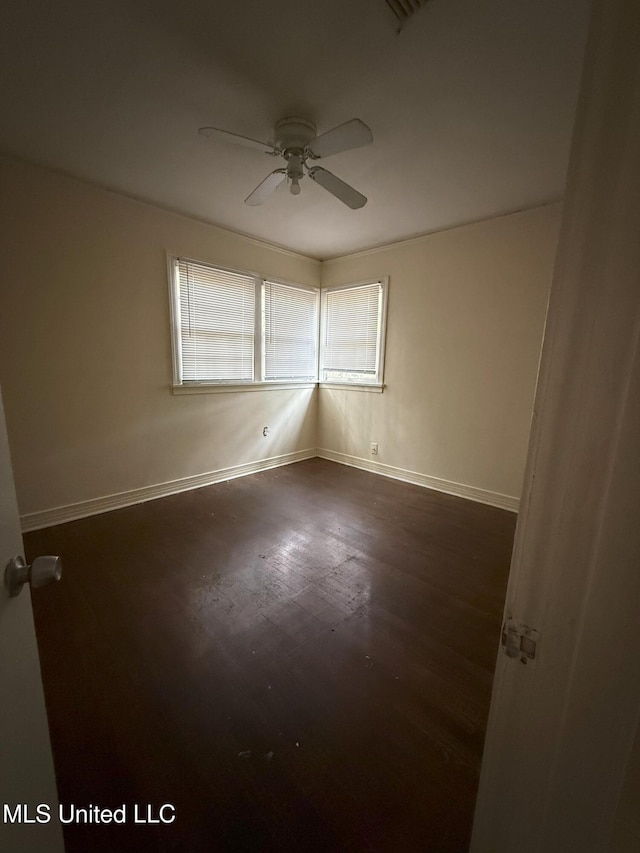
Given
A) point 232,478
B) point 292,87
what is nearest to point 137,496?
point 232,478

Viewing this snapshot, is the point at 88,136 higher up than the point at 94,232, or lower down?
higher up

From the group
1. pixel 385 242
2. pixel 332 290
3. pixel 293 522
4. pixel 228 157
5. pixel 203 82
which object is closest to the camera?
pixel 203 82

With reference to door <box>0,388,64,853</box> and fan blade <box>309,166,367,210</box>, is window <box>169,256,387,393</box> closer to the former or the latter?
fan blade <box>309,166,367,210</box>

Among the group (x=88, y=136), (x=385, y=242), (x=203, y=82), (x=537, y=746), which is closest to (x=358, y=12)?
(x=203, y=82)

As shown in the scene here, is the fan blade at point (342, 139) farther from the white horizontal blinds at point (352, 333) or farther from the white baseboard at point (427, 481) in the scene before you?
the white baseboard at point (427, 481)

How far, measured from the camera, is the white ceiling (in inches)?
52.9

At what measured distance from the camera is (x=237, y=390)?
3816 mm

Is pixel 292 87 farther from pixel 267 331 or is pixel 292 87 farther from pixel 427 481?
pixel 427 481

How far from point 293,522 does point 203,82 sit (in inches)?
108

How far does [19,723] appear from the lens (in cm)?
64

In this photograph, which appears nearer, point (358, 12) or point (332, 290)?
point (358, 12)

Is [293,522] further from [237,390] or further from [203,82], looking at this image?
[203,82]

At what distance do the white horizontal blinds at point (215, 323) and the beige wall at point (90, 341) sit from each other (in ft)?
0.55

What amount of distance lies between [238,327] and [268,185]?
1.71m
